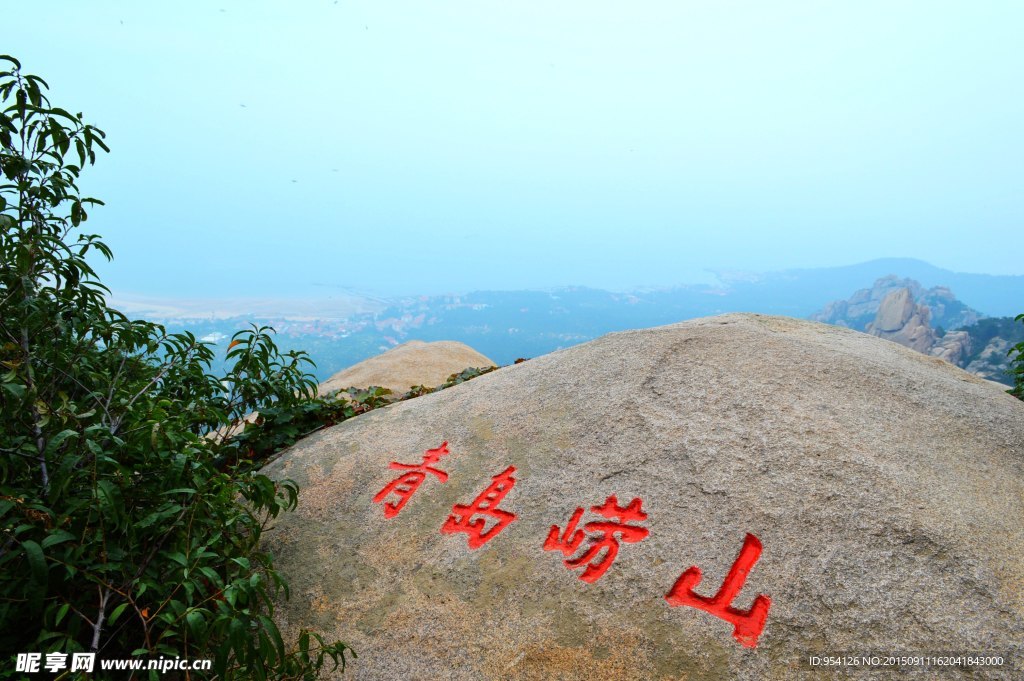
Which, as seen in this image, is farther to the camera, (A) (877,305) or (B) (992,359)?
(A) (877,305)

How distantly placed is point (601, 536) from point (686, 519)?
1.55 ft

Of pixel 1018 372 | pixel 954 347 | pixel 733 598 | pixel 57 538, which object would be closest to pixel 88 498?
pixel 57 538

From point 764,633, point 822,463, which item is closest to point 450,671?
point 764,633

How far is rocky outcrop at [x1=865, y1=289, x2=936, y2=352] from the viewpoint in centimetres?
3266

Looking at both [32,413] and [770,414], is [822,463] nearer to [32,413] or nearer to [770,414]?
[770,414]

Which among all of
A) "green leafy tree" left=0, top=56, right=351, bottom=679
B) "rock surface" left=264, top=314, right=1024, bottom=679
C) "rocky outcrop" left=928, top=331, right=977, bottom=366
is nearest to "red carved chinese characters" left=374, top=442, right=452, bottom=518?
"rock surface" left=264, top=314, right=1024, bottom=679

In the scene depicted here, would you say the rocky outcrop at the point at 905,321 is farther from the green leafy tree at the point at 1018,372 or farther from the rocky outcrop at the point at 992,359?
the green leafy tree at the point at 1018,372

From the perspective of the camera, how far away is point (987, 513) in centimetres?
296

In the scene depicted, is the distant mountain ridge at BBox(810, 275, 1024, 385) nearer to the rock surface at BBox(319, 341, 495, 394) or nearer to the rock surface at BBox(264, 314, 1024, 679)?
the rock surface at BBox(319, 341, 495, 394)

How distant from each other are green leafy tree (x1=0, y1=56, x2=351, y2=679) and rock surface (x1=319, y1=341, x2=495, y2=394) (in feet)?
18.7

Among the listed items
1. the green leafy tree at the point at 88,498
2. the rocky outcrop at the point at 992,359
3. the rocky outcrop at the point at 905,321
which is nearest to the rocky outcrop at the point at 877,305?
the rocky outcrop at the point at 905,321

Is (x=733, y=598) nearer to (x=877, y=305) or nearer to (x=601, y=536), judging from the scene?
(x=601, y=536)

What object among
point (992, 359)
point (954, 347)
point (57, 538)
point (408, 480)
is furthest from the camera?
point (954, 347)

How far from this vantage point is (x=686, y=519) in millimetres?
3092
